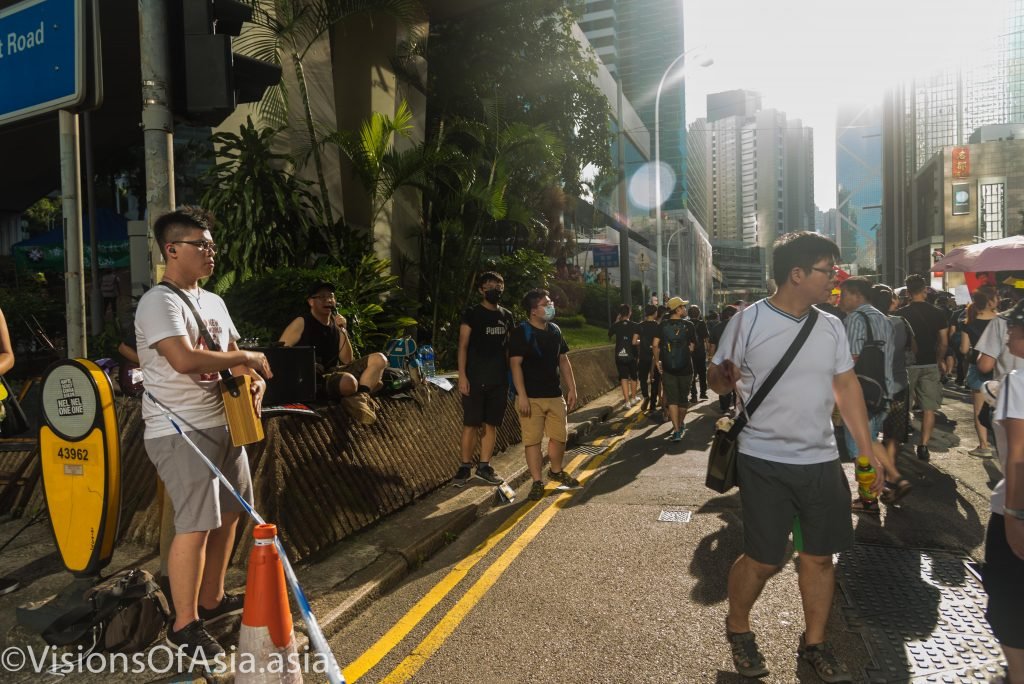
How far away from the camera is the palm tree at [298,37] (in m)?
9.76

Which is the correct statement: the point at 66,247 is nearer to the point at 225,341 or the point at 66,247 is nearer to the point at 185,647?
the point at 225,341

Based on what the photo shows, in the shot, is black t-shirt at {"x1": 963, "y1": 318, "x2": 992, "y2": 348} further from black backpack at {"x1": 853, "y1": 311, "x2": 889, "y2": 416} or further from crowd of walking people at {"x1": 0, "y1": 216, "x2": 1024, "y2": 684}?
crowd of walking people at {"x1": 0, "y1": 216, "x2": 1024, "y2": 684}

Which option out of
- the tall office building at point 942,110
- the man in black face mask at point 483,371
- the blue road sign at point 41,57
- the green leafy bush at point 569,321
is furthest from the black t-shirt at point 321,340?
the tall office building at point 942,110

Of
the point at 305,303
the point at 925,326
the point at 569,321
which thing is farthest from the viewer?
the point at 569,321

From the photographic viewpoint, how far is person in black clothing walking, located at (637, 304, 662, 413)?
38.5 ft

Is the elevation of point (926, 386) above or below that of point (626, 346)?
below

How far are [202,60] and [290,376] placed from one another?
188 cm

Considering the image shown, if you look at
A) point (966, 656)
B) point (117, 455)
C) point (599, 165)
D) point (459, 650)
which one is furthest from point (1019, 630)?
point (599, 165)

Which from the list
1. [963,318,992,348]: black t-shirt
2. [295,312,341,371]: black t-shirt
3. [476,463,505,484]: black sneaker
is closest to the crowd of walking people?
[295,312,341,371]: black t-shirt

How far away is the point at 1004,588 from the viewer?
8.36ft

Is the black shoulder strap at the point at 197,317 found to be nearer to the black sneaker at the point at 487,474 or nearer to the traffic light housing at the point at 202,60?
the traffic light housing at the point at 202,60

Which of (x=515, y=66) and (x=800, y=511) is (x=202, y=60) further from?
(x=515, y=66)

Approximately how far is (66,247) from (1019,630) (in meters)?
4.32

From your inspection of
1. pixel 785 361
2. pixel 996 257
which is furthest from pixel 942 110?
pixel 785 361
